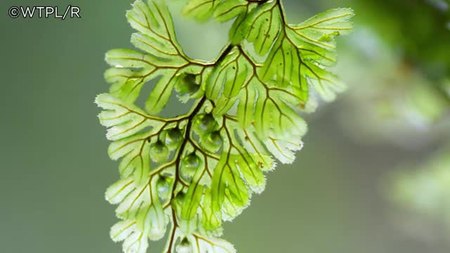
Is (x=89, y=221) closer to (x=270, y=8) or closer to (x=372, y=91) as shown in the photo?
(x=372, y=91)

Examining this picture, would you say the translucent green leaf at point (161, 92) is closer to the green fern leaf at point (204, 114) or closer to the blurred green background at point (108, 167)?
the green fern leaf at point (204, 114)

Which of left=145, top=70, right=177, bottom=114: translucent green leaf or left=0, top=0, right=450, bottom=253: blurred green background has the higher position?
left=0, top=0, right=450, bottom=253: blurred green background

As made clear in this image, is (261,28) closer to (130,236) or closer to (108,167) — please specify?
(130,236)

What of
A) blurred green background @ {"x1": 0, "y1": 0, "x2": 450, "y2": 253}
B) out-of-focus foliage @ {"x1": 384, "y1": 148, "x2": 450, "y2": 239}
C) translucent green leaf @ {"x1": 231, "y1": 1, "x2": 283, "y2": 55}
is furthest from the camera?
blurred green background @ {"x1": 0, "y1": 0, "x2": 450, "y2": 253}

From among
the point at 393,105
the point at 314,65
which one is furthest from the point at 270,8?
the point at 393,105

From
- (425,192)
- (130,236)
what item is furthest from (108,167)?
(130,236)

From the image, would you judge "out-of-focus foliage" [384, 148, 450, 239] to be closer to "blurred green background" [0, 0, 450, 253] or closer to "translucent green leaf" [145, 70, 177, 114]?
"blurred green background" [0, 0, 450, 253]

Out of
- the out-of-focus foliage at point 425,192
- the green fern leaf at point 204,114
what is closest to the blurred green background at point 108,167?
the out-of-focus foliage at point 425,192

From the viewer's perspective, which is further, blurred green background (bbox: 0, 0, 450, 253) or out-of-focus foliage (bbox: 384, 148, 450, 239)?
blurred green background (bbox: 0, 0, 450, 253)

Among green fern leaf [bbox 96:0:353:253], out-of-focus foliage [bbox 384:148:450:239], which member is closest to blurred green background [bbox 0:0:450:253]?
out-of-focus foliage [bbox 384:148:450:239]
